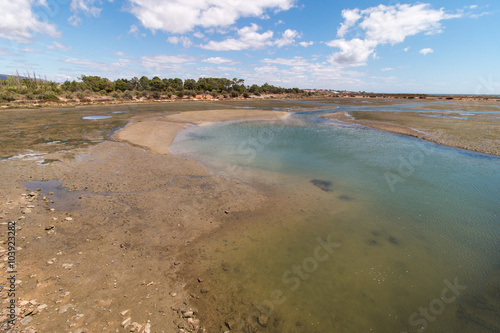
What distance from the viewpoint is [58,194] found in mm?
10125

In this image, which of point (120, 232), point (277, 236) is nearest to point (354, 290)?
point (277, 236)

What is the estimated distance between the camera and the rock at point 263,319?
501 cm

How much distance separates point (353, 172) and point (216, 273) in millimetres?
11309

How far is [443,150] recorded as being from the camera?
19469 millimetres

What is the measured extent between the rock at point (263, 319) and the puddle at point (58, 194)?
27.7 ft

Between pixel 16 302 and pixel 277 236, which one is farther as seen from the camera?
pixel 277 236

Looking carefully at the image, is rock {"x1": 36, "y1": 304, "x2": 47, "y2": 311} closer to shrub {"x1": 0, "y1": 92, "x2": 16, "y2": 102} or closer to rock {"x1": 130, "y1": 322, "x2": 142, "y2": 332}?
rock {"x1": 130, "y1": 322, "x2": 142, "y2": 332}

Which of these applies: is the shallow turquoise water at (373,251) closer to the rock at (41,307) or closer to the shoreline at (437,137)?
the rock at (41,307)

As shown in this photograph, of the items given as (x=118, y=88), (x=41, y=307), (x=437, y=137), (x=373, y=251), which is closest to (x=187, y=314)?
(x=41, y=307)

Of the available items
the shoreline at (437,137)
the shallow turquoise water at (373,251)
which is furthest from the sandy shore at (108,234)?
the shoreline at (437,137)

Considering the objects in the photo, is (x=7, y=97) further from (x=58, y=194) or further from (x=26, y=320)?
(x=26, y=320)

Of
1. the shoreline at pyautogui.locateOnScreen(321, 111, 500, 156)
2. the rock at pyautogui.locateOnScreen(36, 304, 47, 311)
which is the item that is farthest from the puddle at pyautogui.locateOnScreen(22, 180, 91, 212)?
the shoreline at pyautogui.locateOnScreen(321, 111, 500, 156)

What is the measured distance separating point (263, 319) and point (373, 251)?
14.8 feet

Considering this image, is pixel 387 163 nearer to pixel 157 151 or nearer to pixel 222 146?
pixel 222 146
